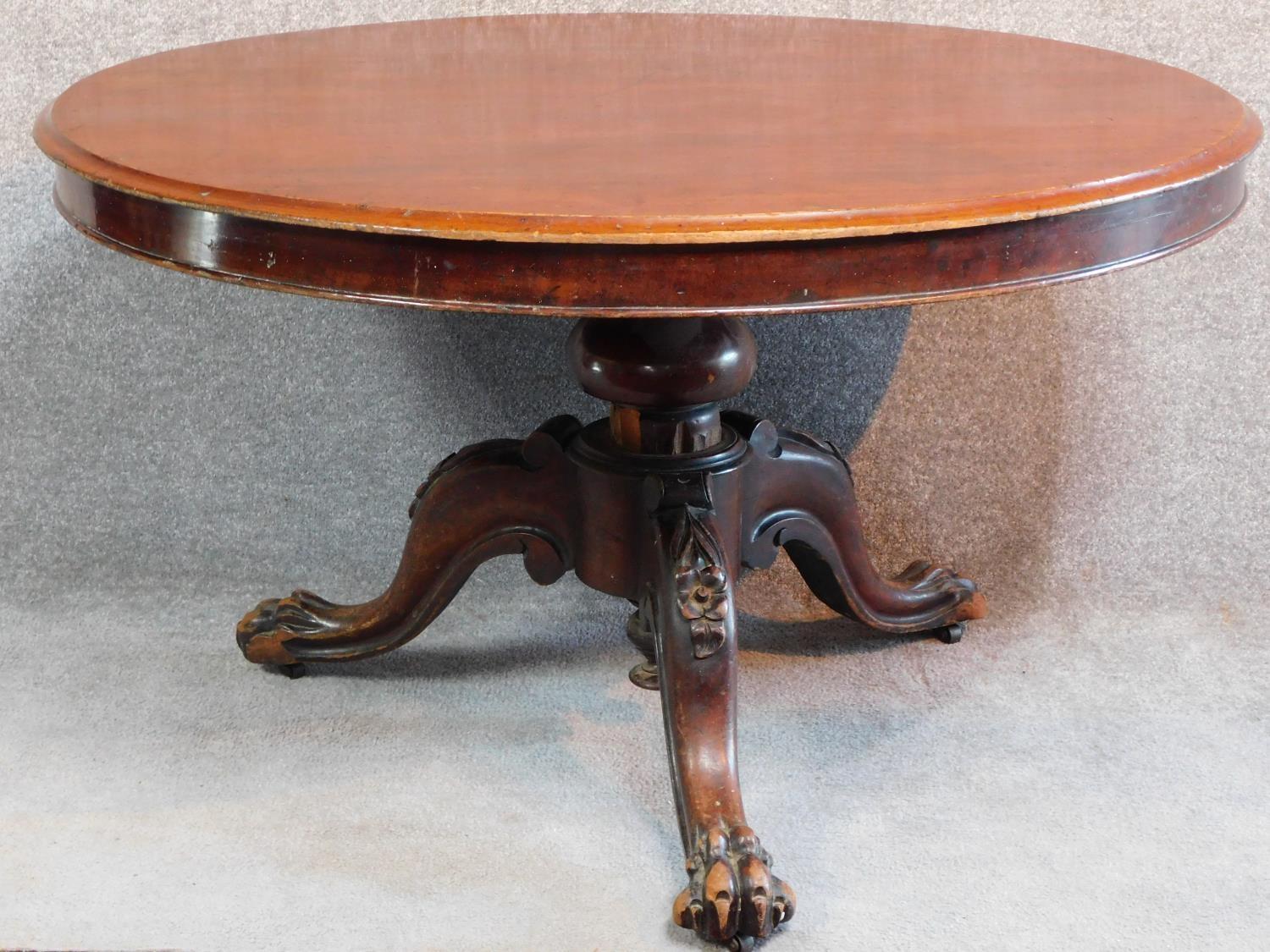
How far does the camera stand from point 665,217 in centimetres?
71

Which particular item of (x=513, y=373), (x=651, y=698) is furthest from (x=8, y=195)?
(x=651, y=698)

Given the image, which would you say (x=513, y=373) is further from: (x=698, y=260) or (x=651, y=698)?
(x=698, y=260)

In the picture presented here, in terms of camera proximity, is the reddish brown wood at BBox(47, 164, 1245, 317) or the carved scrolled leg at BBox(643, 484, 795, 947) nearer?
the reddish brown wood at BBox(47, 164, 1245, 317)

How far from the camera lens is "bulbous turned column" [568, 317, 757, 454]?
1042 mm

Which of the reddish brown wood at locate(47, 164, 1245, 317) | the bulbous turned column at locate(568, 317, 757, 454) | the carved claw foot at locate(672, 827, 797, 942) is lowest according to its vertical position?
the carved claw foot at locate(672, 827, 797, 942)

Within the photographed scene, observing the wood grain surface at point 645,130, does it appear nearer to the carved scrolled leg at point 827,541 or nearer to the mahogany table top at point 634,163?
the mahogany table top at point 634,163

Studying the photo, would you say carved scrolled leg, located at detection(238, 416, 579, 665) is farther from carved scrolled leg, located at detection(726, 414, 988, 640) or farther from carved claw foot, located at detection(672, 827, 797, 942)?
carved claw foot, located at detection(672, 827, 797, 942)

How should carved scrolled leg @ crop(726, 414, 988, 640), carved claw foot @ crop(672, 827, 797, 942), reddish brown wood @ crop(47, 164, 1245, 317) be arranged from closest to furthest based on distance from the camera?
reddish brown wood @ crop(47, 164, 1245, 317)
carved claw foot @ crop(672, 827, 797, 942)
carved scrolled leg @ crop(726, 414, 988, 640)

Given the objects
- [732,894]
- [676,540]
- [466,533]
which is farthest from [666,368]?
[732,894]

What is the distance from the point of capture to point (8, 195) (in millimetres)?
1412

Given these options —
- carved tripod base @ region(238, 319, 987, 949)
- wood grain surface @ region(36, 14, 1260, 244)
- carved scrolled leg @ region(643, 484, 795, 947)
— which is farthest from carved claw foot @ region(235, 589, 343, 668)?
wood grain surface @ region(36, 14, 1260, 244)

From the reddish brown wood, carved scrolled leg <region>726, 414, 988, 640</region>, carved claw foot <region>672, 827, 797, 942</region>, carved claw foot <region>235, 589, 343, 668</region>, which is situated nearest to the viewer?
the reddish brown wood

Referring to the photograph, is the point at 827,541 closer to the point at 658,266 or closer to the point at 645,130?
the point at 645,130

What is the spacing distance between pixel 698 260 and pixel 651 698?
0.61 m
